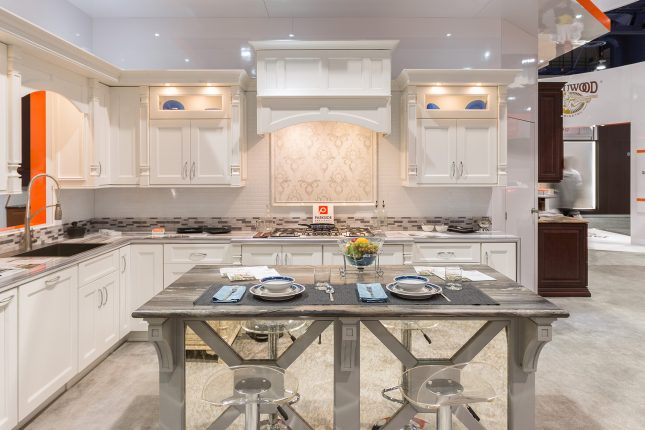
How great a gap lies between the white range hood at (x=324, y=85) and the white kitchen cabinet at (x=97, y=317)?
1996 millimetres

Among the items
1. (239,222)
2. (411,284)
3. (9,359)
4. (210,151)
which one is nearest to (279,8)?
(210,151)

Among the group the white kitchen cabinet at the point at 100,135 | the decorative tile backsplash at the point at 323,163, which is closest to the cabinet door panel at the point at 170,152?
the white kitchen cabinet at the point at 100,135

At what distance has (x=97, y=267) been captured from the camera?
13.5 ft

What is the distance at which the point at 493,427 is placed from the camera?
10.2 feet

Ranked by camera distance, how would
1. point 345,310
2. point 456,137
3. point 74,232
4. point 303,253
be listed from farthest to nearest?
point 456,137 → point 303,253 → point 74,232 → point 345,310

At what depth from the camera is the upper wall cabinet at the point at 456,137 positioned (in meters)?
5.00

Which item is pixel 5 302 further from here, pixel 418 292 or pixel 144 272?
pixel 418 292

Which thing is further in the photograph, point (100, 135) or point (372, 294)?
point (100, 135)

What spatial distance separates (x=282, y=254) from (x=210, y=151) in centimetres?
128

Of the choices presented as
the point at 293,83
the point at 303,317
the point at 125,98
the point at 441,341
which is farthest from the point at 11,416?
the point at 293,83

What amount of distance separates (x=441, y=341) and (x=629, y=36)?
390 inches

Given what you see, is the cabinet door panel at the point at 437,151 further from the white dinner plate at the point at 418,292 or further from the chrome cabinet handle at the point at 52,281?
the chrome cabinet handle at the point at 52,281

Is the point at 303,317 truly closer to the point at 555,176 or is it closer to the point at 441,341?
the point at 441,341

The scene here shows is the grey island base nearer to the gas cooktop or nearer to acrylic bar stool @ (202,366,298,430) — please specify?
acrylic bar stool @ (202,366,298,430)
